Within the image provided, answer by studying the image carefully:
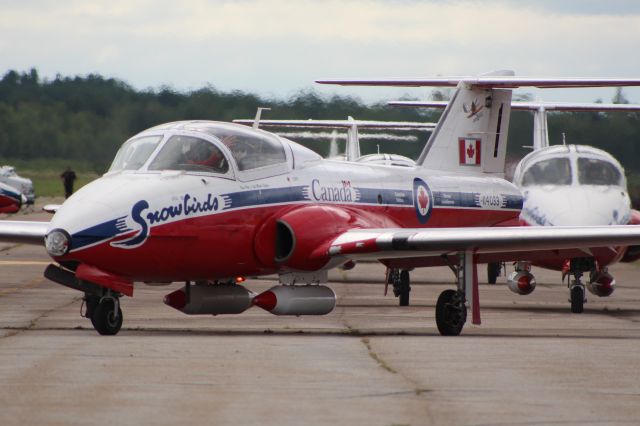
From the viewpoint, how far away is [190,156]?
52.1 ft

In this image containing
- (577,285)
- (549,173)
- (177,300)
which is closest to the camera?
(177,300)

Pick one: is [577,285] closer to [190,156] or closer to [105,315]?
[190,156]

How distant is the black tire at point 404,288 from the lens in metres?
21.6

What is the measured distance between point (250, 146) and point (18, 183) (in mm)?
45587

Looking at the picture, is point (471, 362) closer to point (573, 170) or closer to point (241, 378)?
point (241, 378)

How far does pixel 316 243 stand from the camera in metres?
16.5

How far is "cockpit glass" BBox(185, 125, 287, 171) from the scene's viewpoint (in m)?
16.3

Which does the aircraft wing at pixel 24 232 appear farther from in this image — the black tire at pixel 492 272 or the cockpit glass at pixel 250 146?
the black tire at pixel 492 272

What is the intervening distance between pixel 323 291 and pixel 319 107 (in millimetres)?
24525

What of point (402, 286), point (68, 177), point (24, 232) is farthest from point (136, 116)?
point (24, 232)

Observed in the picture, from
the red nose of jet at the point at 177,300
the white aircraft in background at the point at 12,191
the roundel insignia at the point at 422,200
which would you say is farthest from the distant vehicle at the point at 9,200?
the red nose of jet at the point at 177,300

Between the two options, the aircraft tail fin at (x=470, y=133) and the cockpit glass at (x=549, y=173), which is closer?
the aircraft tail fin at (x=470, y=133)

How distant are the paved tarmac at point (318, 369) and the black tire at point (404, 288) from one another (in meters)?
1.31

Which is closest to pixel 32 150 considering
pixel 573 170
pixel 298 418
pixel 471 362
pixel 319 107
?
pixel 319 107
